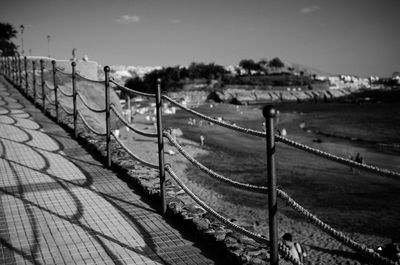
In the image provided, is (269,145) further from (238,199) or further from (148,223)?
(238,199)

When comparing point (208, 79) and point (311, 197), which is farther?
point (208, 79)

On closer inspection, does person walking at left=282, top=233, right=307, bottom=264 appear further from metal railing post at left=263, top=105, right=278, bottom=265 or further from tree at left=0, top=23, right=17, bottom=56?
tree at left=0, top=23, right=17, bottom=56

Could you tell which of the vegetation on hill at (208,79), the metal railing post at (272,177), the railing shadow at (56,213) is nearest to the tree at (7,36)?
the railing shadow at (56,213)

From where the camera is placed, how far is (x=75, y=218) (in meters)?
3.91

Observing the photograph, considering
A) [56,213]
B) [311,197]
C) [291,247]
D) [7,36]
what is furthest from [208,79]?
[56,213]

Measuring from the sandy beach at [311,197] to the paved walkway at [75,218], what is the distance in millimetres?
3488

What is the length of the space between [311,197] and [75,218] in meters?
14.5

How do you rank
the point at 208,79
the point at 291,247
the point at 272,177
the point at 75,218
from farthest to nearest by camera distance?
the point at 208,79
the point at 291,247
the point at 75,218
the point at 272,177

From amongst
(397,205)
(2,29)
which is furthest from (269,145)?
(2,29)

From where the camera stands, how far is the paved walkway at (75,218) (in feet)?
10.4

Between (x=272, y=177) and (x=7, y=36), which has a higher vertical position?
(x=7, y=36)

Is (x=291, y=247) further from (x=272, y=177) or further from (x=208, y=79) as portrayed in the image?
(x=208, y=79)

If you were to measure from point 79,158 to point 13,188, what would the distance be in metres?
1.56

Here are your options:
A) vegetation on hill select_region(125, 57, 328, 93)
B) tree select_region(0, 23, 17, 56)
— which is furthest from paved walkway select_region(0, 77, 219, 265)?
vegetation on hill select_region(125, 57, 328, 93)
